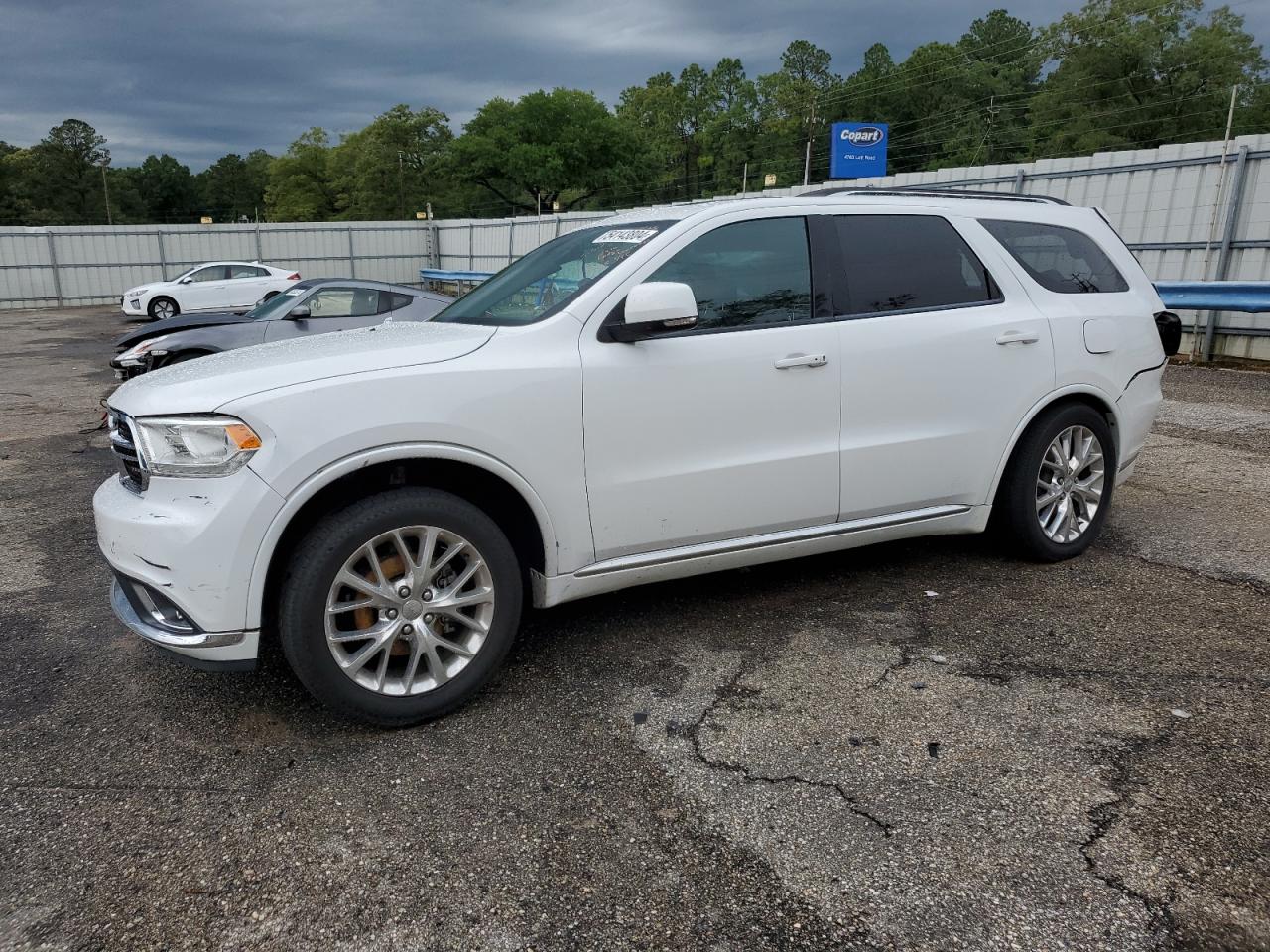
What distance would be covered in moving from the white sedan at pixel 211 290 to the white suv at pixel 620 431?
19771 millimetres

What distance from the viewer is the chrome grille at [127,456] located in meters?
3.10

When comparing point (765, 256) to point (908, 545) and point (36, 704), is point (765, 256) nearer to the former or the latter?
point (908, 545)

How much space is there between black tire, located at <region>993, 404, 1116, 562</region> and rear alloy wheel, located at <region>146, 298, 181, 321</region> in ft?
73.0

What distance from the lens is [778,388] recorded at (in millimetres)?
3680

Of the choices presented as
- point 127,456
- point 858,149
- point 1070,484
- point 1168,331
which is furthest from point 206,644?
point 858,149

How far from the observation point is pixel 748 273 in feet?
12.3

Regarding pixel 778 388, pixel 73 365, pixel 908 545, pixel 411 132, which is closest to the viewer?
pixel 778 388

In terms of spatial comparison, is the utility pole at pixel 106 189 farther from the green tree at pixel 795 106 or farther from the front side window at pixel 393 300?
the front side window at pixel 393 300

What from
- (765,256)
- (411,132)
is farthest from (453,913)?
(411,132)

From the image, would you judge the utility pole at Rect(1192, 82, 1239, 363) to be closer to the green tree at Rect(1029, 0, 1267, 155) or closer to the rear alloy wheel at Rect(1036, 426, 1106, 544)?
the rear alloy wheel at Rect(1036, 426, 1106, 544)

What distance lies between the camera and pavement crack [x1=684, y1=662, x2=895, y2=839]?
2643 mm

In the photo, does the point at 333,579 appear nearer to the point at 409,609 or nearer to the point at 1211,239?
the point at 409,609

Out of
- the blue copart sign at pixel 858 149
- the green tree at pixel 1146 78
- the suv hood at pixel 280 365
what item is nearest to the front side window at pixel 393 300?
the suv hood at pixel 280 365

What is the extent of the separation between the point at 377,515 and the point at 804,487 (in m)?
1.73
